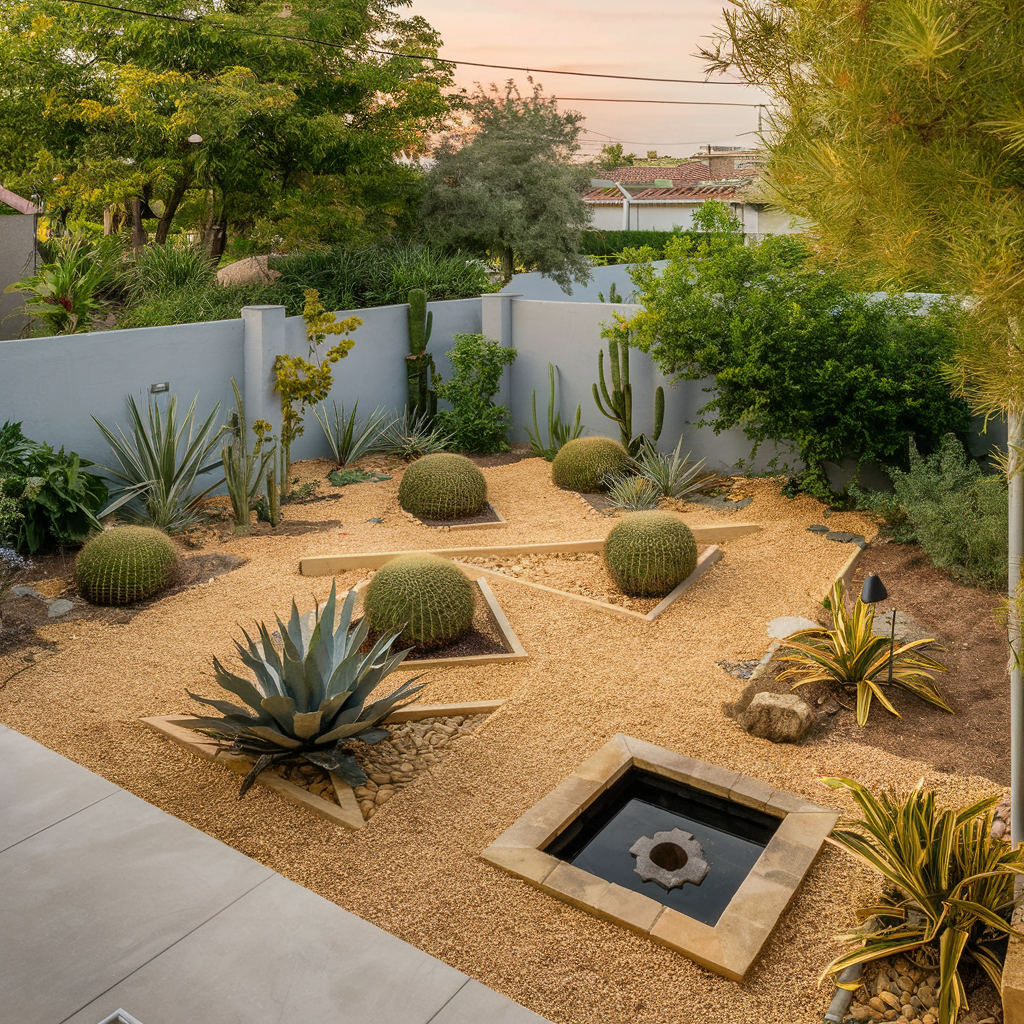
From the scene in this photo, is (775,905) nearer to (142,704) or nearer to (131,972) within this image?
(131,972)

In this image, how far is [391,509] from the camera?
30.0ft

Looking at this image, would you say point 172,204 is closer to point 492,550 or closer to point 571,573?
point 492,550

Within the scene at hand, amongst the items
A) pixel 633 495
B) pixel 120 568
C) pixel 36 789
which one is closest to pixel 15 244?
pixel 120 568

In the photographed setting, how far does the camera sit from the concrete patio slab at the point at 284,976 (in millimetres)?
2688

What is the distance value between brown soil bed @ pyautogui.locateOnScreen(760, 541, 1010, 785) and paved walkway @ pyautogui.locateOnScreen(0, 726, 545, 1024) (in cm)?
287

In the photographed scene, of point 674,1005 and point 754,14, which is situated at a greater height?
point 754,14

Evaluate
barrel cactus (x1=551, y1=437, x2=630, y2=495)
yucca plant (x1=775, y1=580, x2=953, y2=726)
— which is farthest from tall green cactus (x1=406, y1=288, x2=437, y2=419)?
yucca plant (x1=775, y1=580, x2=953, y2=726)

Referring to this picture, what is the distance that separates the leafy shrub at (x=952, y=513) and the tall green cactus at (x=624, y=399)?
2.74 meters

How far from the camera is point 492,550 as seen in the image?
784cm

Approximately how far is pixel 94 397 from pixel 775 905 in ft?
23.8

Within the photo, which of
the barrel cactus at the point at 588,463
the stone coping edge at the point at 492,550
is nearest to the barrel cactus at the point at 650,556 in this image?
the stone coping edge at the point at 492,550

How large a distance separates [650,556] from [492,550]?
154 centimetres

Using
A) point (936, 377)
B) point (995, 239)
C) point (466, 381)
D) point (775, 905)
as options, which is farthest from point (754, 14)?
point (466, 381)

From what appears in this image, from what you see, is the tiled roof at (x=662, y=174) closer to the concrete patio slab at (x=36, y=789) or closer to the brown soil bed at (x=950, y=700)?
the brown soil bed at (x=950, y=700)
